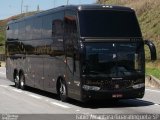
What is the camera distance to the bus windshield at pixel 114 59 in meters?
17.2

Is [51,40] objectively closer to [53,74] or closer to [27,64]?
[53,74]

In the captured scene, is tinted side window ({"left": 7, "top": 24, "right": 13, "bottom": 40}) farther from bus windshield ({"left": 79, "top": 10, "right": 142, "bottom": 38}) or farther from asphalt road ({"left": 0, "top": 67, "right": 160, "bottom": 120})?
bus windshield ({"left": 79, "top": 10, "right": 142, "bottom": 38})

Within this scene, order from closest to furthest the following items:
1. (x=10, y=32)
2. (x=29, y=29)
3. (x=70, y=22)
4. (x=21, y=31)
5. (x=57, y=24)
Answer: (x=70, y=22)
(x=57, y=24)
(x=29, y=29)
(x=21, y=31)
(x=10, y=32)

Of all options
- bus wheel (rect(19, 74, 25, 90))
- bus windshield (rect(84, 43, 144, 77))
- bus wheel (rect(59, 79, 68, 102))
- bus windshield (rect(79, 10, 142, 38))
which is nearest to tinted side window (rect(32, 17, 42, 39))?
bus wheel (rect(19, 74, 25, 90))

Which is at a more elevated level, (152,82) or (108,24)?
(108,24)

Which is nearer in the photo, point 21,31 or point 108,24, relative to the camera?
point 108,24

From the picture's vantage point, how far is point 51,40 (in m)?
A: 20.4

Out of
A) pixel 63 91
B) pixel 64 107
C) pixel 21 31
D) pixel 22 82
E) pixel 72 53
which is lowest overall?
pixel 22 82

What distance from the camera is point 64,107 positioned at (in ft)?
57.6

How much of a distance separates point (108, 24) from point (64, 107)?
118 inches

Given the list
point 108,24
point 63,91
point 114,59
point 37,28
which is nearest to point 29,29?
point 37,28

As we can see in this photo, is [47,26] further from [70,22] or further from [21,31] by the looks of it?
[21,31]

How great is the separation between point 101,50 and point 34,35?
655 centimetres

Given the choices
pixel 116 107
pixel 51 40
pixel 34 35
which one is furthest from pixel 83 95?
pixel 34 35
